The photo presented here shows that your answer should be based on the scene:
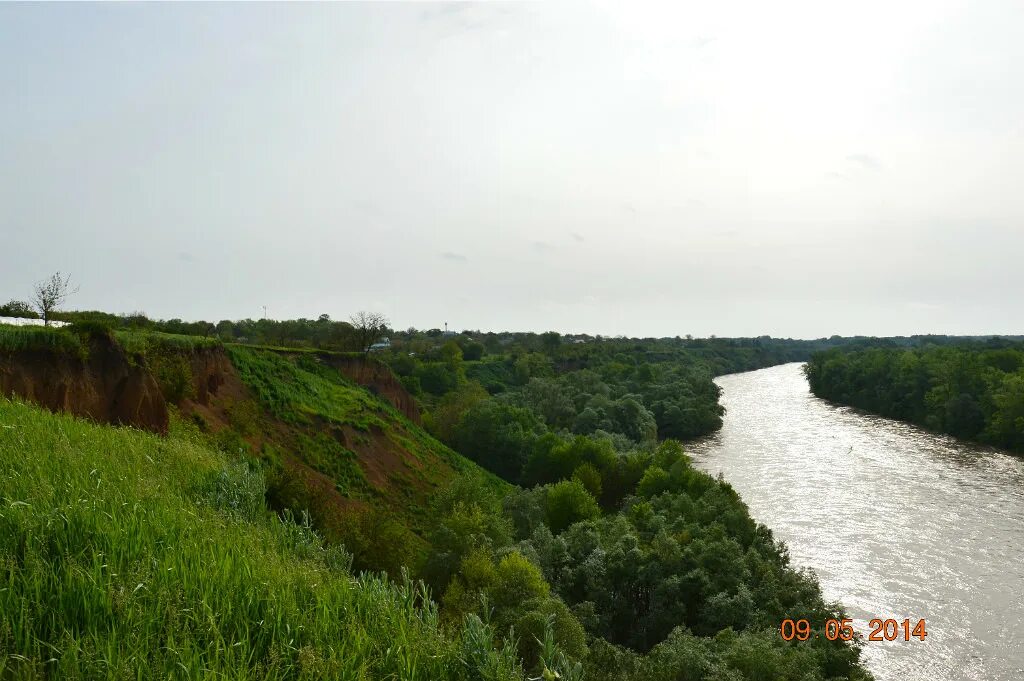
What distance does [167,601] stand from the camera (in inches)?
281

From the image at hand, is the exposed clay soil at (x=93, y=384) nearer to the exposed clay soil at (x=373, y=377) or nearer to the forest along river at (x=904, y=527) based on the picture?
the forest along river at (x=904, y=527)

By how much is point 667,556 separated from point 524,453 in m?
33.0

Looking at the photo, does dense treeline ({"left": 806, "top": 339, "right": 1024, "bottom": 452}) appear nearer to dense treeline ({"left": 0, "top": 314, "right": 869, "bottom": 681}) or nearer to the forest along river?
the forest along river

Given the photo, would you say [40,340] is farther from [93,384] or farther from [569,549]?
[569,549]

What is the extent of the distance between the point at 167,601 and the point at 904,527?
155 feet

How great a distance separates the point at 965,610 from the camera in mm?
29969

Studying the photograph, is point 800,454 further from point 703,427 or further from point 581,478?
point 581,478

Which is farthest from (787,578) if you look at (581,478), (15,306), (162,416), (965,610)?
(15,306)

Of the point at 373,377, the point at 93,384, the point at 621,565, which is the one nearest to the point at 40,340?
the point at 93,384
